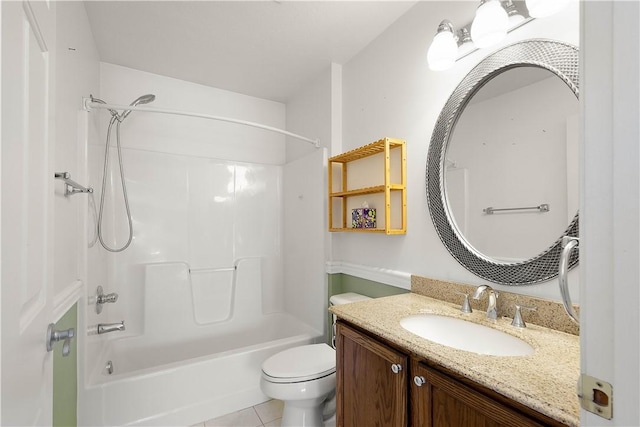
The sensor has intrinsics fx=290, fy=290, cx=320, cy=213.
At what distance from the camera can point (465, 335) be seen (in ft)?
3.86

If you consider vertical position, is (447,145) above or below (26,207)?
above

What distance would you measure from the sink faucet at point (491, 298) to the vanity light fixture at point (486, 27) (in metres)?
0.98

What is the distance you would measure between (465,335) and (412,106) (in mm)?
1200

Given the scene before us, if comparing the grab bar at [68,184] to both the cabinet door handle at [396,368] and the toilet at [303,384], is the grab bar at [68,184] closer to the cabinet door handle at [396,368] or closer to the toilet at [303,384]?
the toilet at [303,384]

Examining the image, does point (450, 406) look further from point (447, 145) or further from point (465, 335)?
point (447, 145)

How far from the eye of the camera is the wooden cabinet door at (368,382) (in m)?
0.98

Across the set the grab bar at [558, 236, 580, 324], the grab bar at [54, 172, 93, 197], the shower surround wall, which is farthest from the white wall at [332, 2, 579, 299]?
the grab bar at [54, 172, 93, 197]

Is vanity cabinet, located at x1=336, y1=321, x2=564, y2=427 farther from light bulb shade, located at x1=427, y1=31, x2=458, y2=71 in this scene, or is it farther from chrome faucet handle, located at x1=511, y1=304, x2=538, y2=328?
light bulb shade, located at x1=427, y1=31, x2=458, y2=71

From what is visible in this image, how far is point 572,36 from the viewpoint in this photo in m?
1.02

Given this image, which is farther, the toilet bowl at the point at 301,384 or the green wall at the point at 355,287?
the green wall at the point at 355,287

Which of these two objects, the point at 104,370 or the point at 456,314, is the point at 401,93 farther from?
the point at 104,370

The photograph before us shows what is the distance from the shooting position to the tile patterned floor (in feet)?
5.95

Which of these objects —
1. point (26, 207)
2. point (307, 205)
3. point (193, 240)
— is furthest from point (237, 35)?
point (26, 207)

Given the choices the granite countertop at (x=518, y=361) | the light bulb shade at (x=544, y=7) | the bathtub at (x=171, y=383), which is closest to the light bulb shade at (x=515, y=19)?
the light bulb shade at (x=544, y=7)
